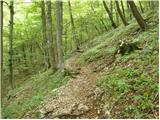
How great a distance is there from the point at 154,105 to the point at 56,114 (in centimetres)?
322

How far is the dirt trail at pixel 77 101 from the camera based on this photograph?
24.5 feet

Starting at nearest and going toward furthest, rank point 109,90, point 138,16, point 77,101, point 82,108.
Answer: point 82,108 < point 109,90 < point 77,101 < point 138,16

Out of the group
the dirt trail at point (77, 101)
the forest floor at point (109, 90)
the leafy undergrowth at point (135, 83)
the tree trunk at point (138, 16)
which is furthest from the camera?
the tree trunk at point (138, 16)

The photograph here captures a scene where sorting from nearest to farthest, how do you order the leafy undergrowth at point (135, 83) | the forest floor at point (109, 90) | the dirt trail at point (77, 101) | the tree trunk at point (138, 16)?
the leafy undergrowth at point (135, 83) < the forest floor at point (109, 90) < the dirt trail at point (77, 101) < the tree trunk at point (138, 16)

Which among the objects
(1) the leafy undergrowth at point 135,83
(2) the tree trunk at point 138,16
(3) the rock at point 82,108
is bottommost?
(3) the rock at point 82,108

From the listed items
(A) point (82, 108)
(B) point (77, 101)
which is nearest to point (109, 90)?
(A) point (82, 108)

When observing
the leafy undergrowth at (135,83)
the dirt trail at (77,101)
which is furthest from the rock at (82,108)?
the leafy undergrowth at (135,83)

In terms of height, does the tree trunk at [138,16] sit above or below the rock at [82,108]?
above

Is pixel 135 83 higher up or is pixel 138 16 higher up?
pixel 138 16

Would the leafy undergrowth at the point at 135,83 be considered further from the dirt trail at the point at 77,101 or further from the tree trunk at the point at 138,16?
the tree trunk at the point at 138,16

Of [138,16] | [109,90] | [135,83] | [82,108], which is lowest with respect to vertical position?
[82,108]

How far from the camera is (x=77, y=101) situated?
834 cm

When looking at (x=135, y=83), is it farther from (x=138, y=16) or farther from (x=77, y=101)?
(x=138, y=16)

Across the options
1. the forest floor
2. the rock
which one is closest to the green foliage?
the forest floor
